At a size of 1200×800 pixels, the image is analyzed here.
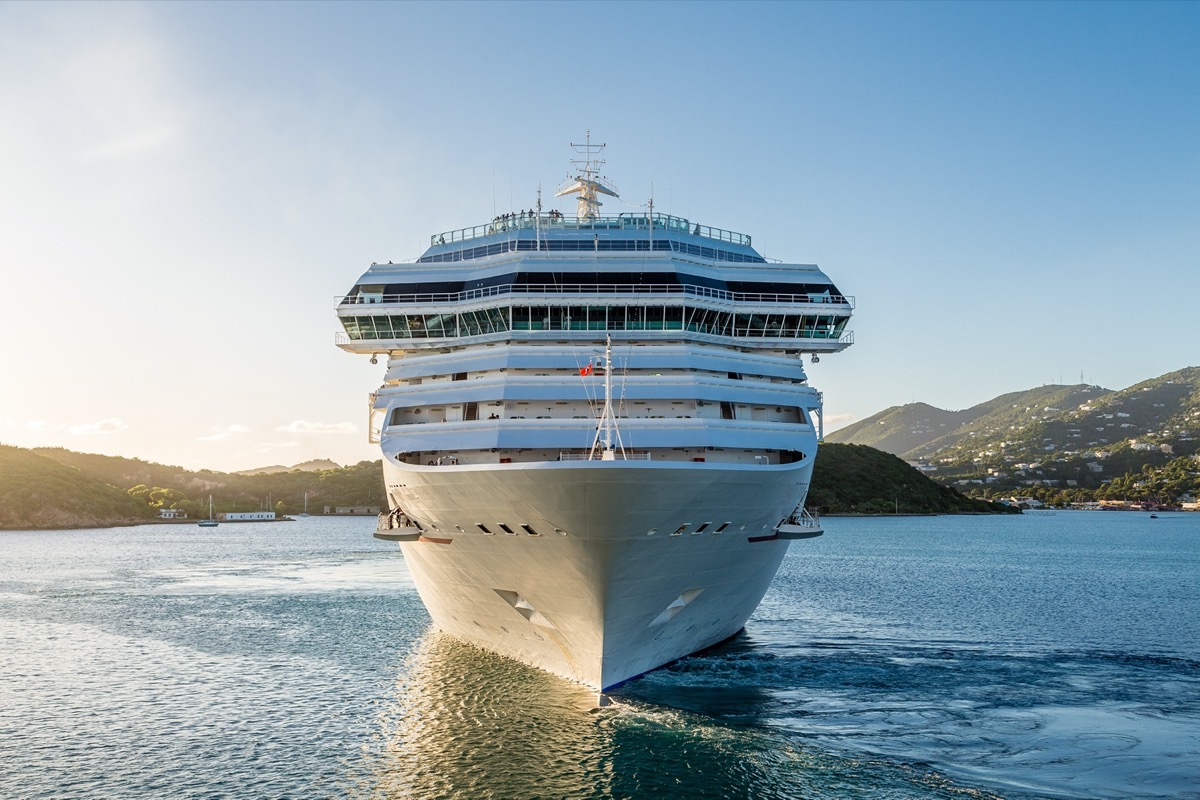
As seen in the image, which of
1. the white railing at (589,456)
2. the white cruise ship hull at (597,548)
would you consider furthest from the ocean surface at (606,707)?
the white railing at (589,456)

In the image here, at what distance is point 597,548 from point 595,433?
4.32 m

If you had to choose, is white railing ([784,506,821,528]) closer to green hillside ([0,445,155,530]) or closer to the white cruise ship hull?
the white cruise ship hull

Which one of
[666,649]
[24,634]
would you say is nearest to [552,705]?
[666,649]

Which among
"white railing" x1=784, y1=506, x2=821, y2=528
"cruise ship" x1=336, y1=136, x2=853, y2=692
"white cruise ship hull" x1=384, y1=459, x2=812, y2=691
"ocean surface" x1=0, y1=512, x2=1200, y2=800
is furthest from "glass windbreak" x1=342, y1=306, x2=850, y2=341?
"ocean surface" x1=0, y1=512, x2=1200, y2=800

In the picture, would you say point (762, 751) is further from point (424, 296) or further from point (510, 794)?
point (424, 296)

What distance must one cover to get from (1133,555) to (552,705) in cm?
8707

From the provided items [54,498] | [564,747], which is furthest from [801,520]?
[54,498]

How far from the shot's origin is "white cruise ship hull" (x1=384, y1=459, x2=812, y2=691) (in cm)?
2152

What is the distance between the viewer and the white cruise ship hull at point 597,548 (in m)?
21.5

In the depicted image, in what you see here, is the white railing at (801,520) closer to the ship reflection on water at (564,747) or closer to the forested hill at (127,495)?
the ship reflection on water at (564,747)

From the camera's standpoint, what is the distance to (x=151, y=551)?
9494 cm

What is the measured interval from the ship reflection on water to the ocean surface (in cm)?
7

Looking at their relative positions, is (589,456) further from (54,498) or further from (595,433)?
(54,498)

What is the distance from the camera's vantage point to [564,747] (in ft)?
69.1
